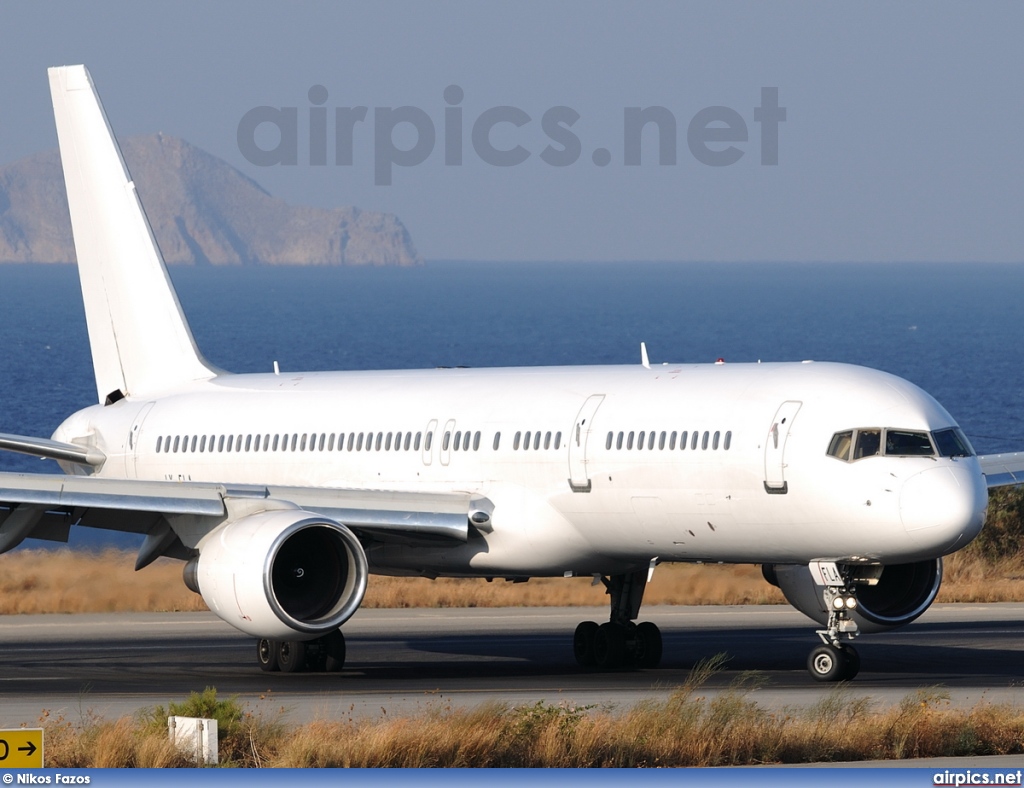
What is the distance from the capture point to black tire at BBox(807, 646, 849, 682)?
25.8 m

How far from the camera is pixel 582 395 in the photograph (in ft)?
94.8

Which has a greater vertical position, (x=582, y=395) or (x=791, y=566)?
(x=582, y=395)

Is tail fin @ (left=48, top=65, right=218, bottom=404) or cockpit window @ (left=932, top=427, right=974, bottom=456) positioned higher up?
tail fin @ (left=48, top=65, right=218, bottom=404)

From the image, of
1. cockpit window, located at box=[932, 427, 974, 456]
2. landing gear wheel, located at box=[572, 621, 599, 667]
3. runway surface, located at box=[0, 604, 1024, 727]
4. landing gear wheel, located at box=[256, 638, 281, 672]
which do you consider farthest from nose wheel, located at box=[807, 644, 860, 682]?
landing gear wheel, located at box=[256, 638, 281, 672]

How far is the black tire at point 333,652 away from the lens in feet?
96.2

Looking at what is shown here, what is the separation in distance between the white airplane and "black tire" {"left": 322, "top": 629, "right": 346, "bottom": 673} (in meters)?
0.02

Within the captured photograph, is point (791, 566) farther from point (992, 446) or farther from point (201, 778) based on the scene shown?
point (992, 446)

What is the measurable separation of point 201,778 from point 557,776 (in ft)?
7.39

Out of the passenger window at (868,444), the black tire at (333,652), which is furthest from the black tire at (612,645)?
the passenger window at (868,444)

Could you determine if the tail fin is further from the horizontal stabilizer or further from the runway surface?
the runway surface

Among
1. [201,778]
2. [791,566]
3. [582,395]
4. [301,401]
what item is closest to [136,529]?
[301,401]

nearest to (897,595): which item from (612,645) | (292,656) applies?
(612,645)

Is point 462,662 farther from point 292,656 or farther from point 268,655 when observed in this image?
point 268,655

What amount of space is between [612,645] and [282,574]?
218 inches
